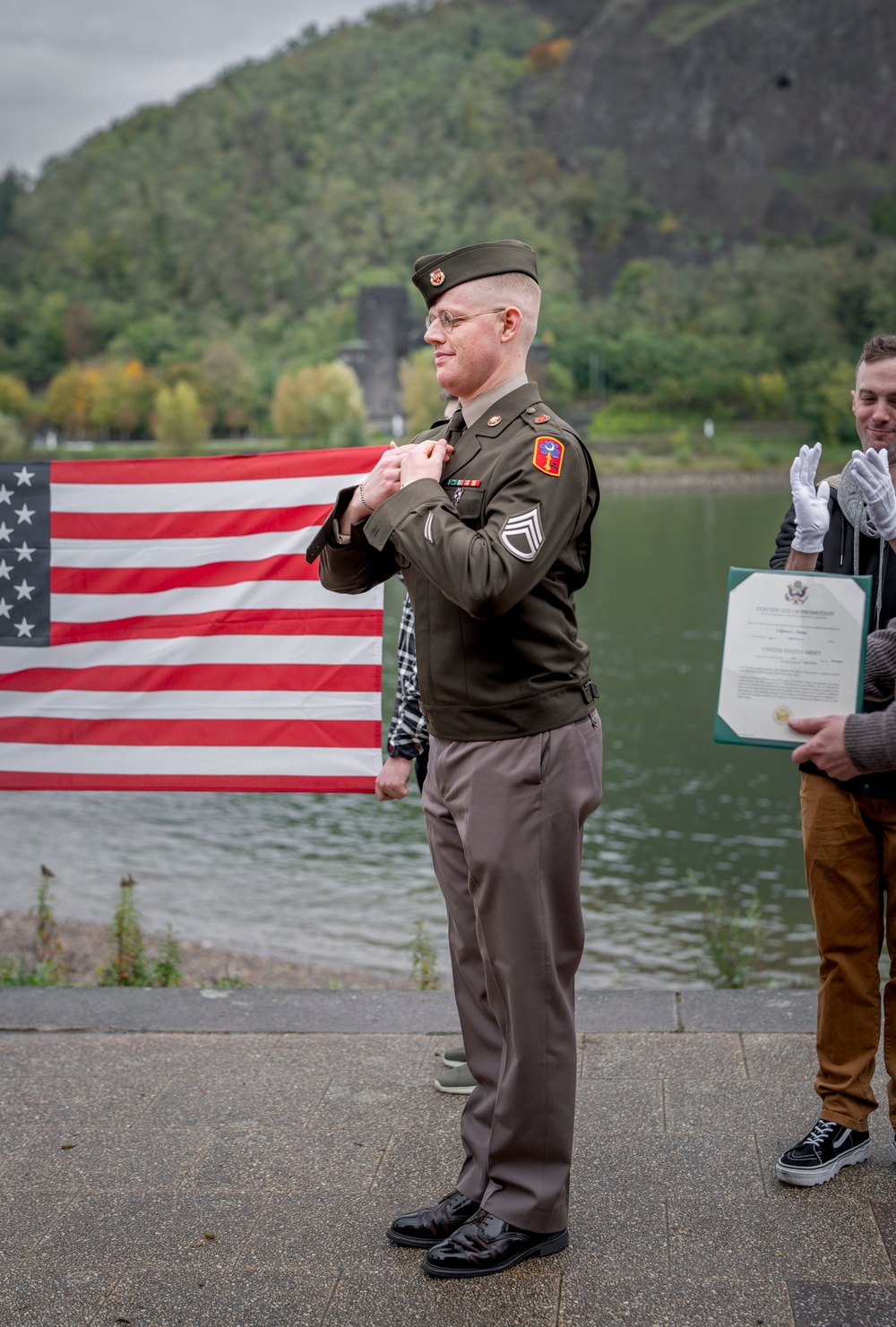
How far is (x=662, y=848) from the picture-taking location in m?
10.8

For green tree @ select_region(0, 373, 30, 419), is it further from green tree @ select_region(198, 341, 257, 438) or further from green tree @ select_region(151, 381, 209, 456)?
green tree @ select_region(151, 381, 209, 456)

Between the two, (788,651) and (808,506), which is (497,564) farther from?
(808,506)

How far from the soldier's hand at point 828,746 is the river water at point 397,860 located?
12.3 feet

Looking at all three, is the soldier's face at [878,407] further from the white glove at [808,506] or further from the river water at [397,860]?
the river water at [397,860]

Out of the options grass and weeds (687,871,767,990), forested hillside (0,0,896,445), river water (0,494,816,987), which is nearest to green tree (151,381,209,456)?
forested hillside (0,0,896,445)

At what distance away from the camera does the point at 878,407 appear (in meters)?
2.86

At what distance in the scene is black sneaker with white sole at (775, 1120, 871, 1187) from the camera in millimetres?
2906

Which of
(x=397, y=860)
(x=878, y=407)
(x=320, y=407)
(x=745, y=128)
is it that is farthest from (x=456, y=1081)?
(x=745, y=128)

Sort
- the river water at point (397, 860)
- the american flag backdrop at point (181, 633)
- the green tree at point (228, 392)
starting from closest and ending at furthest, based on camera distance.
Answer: the american flag backdrop at point (181, 633), the river water at point (397, 860), the green tree at point (228, 392)

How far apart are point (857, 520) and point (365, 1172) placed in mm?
1856

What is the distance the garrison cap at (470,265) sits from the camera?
2545mm

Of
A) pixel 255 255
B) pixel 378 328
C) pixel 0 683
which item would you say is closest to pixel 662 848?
pixel 0 683

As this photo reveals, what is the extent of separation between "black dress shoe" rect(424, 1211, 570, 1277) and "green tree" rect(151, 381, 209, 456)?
3831 inches

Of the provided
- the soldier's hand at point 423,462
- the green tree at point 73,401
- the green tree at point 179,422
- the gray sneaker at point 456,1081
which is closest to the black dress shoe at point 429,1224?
the gray sneaker at point 456,1081
